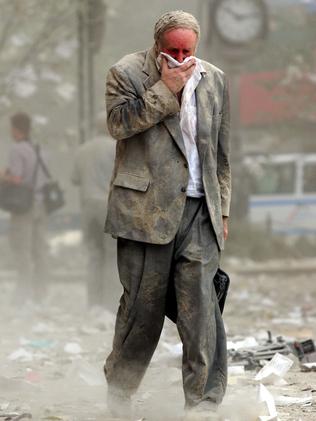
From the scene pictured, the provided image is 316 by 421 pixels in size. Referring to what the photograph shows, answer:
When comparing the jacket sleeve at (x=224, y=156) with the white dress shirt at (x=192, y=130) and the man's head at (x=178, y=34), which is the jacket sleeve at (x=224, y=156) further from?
the man's head at (x=178, y=34)

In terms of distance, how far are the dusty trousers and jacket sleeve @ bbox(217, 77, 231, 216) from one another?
0.19 m

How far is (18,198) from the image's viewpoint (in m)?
12.5

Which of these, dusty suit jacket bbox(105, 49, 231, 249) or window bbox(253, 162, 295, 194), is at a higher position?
dusty suit jacket bbox(105, 49, 231, 249)

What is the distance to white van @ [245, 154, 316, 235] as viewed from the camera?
66.4 feet

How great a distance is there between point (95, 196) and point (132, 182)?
611cm

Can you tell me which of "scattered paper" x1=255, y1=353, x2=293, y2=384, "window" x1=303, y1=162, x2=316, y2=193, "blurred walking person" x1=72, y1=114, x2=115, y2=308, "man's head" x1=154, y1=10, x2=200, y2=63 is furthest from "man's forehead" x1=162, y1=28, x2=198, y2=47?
"window" x1=303, y1=162, x2=316, y2=193

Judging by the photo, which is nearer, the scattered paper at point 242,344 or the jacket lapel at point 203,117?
the jacket lapel at point 203,117

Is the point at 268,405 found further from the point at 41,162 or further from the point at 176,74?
the point at 41,162

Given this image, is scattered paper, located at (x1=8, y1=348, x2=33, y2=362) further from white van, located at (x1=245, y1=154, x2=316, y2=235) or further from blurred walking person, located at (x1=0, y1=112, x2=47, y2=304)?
white van, located at (x1=245, y1=154, x2=316, y2=235)

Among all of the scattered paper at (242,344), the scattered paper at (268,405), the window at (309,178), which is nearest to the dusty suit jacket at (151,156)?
the scattered paper at (268,405)

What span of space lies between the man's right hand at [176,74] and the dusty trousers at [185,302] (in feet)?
1.82

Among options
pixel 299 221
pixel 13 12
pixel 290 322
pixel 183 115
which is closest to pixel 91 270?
pixel 290 322

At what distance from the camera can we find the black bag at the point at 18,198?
1251 centimetres

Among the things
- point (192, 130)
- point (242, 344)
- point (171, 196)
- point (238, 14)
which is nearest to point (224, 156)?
point (192, 130)
